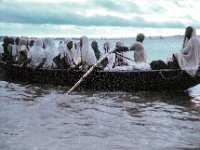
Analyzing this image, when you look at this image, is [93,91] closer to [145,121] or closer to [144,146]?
[145,121]

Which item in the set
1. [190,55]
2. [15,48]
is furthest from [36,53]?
[190,55]

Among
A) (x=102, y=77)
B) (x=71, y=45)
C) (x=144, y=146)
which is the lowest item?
(x=144, y=146)

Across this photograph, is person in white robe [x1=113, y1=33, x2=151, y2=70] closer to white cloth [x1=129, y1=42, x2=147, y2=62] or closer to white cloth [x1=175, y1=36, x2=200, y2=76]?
white cloth [x1=129, y1=42, x2=147, y2=62]

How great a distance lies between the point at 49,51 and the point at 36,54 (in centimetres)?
53

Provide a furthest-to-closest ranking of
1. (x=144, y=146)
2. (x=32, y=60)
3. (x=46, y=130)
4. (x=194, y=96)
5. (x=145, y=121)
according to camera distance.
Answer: (x=32, y=60)
(x=194, y=96)
(x=145, y=121)
(x=46, y=130)
(x=144, y=146)

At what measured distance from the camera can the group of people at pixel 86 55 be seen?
1156cm

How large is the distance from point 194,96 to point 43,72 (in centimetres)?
541

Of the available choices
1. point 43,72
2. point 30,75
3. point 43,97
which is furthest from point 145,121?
point 30,75

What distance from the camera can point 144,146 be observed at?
7.15 metres

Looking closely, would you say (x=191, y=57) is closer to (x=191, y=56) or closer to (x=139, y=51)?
(x=191, y=56)

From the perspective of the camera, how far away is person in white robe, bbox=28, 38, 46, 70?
15.7 metres

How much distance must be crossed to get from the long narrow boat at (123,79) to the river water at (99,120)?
0.88ft

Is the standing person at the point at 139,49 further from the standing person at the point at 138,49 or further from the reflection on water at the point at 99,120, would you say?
the reflection on water at the point at 99,120

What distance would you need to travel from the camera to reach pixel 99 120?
30.3 feet
